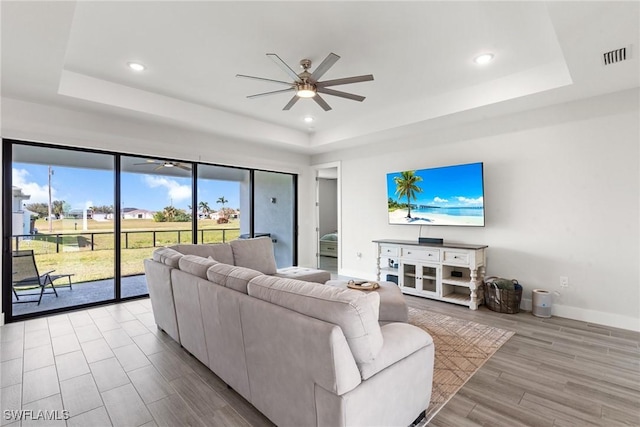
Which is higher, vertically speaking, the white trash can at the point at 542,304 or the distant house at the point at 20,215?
the distant house at the point at 20,215

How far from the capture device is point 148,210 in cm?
470

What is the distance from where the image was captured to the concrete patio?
381 cm

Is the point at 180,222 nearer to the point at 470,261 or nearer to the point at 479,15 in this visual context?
the point at 470,261

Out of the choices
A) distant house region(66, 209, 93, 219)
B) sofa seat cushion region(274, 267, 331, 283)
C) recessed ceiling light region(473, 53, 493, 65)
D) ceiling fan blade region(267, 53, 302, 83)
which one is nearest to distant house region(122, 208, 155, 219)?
distant house region(66, 209, 93, 219)

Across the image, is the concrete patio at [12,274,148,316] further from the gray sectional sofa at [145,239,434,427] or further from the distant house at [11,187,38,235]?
the gray sectional sofa at [145,239,434,427]

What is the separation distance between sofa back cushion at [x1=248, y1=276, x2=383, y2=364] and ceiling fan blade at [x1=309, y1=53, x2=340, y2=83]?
1.81 metres

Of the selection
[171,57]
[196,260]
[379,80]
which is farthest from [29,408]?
[379,80]

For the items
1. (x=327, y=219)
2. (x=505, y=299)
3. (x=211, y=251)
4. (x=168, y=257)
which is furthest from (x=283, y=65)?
(x=327, y=219)

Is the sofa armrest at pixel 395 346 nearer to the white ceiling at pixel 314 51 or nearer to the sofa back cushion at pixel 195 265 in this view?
the sofa back cushion at pixel 195 265

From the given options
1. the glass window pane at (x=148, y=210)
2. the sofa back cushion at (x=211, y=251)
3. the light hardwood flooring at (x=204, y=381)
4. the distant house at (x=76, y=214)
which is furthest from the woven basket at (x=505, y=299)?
the distant house at (x=76, y=214)

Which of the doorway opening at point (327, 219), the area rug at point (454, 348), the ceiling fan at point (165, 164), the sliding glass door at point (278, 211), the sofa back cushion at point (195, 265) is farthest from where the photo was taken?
the doorway opening at point (327, 219)

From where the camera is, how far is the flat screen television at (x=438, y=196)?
4223 mm

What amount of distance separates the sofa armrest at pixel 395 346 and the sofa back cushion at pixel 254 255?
2621 millimetres

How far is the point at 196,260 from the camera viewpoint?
2.58 m
